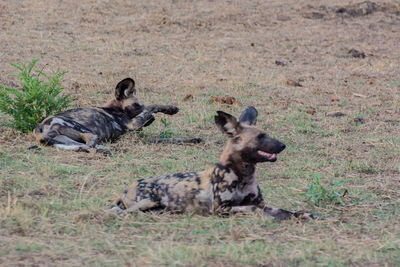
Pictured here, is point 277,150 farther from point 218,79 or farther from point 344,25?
point 344,25

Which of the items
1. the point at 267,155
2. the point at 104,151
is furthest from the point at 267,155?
the point at 104,151

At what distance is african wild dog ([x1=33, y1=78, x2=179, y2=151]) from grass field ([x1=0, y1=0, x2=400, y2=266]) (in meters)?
0.20

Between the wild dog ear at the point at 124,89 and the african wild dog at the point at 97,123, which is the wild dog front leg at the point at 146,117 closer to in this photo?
the african wild dog at the point at 97,123

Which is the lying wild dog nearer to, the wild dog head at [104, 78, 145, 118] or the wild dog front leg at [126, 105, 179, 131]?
the wild dog front leg at [126, 105, 179, 131]

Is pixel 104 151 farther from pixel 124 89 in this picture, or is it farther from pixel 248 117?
pixel 248 117

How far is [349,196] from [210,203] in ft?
4.36

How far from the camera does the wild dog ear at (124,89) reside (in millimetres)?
8312

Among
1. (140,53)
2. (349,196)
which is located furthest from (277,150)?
(140,53)

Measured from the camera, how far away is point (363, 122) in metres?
8.96

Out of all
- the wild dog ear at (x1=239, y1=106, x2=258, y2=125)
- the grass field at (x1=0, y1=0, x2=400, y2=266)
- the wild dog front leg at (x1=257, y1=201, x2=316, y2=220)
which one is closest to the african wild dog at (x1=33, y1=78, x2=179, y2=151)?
the grass field at (x1=0, y1=0, x2=400, y2=266)

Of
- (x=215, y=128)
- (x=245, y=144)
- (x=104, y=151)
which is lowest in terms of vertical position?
(x=215, y=128)

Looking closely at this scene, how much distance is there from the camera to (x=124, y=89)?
8461 millimetres

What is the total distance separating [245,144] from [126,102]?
3781 millimetres

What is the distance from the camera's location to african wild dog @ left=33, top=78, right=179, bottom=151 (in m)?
7.31
